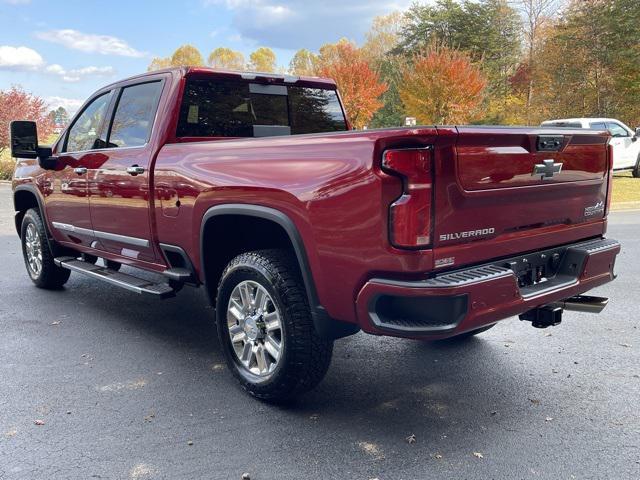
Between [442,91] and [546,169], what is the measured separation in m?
23.7

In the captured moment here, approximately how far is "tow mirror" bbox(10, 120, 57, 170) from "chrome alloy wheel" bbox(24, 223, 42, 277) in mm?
904

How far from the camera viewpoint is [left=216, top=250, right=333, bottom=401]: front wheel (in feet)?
10.6

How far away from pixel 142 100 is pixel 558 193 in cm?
321

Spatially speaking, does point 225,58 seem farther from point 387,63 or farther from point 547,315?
point 547,315

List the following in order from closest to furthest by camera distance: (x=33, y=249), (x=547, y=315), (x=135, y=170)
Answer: (x=547, y=315) → (x=135, y=170) → (x=33, y=249)

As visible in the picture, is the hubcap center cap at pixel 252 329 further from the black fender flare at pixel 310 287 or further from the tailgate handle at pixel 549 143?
the tailgate handle at pixel 549 143

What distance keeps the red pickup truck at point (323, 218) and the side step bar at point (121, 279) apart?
3 cm

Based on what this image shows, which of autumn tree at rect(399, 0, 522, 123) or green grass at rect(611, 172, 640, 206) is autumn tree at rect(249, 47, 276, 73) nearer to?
autumn tree at rect(399, 0, 522, 123)

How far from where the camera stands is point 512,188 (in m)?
3.01

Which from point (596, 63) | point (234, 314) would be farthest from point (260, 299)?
point (596, 63)

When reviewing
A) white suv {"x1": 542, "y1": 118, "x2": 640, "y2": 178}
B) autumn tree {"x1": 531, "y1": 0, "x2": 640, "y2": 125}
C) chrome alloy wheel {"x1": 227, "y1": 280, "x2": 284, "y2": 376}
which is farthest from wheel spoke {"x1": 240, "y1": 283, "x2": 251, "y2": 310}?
autumn tree {"x1": 531, "y1": 0, "x2": 640, "y2": 125}

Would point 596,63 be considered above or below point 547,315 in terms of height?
above

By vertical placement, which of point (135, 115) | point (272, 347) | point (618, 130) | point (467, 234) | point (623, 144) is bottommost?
point (272, 347)

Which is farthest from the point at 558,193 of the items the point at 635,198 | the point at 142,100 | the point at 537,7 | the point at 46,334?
the point at 537,7
